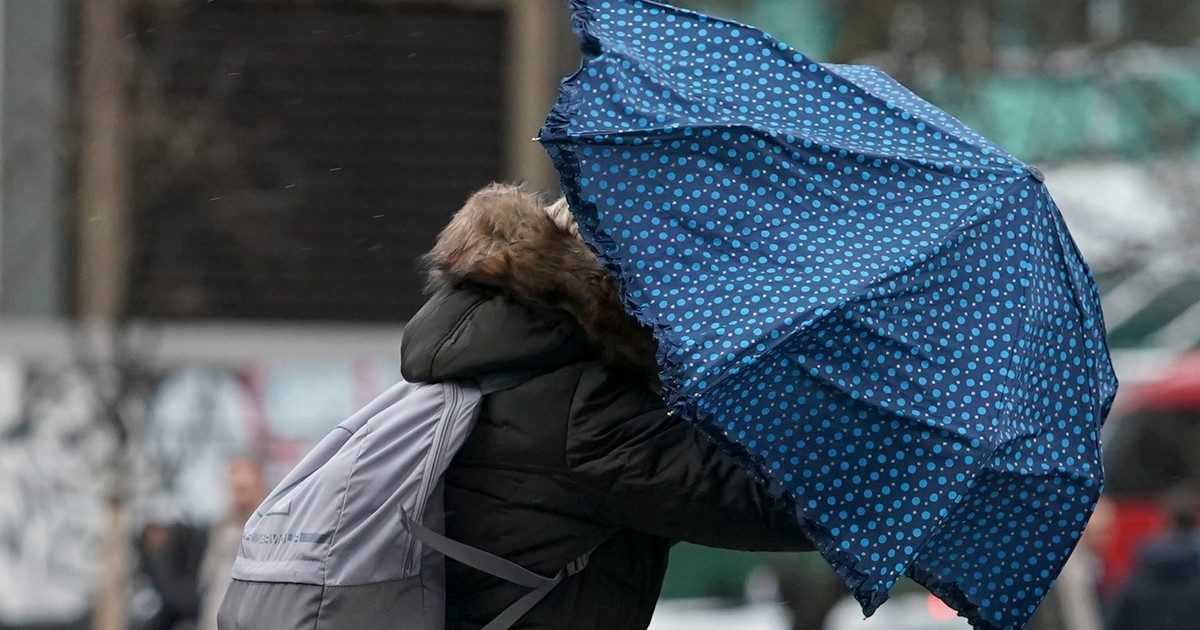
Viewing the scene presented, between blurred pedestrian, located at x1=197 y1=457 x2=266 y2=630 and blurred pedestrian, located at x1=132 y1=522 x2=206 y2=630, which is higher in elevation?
blurred pedestrian, located at x1=197 y1=457 x2=266 y2=630

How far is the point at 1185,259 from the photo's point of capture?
421 inches

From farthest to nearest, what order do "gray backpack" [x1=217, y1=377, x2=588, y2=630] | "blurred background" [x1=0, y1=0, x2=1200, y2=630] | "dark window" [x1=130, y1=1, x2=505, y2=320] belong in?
"dark window" [x1=130, y1=1, x2=505, y2=320] < "blurred background" [x1=0, y1=0, x2=1200, y2=630] < "gray backpack" [x1=217, y1=377, x2=588, y2=630]

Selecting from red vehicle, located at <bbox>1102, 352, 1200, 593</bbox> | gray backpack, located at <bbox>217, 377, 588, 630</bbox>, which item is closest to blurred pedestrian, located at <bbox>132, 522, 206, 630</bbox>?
gray backpack, located at <bbox>217, 377, 588, 630</bbox>

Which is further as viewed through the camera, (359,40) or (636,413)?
(359,40)

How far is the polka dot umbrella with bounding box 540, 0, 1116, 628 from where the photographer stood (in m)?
2.97

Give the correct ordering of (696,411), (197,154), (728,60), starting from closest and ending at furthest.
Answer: (696,411) → (728,60) → (197,154)

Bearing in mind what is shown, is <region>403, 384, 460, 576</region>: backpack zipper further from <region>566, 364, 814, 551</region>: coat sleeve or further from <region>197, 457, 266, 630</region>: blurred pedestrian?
<region>197, 457, 266, 630</region>: blurred pedestrian

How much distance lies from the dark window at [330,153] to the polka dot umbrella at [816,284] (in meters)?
9.82

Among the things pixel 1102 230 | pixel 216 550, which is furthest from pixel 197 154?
pixel 1102 230

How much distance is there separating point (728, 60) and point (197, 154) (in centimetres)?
953

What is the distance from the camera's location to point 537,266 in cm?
316

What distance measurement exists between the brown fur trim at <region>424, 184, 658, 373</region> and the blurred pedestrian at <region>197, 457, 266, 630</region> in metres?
6.23

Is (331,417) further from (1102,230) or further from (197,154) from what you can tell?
(1102,230)

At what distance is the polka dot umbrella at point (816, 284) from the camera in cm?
297
